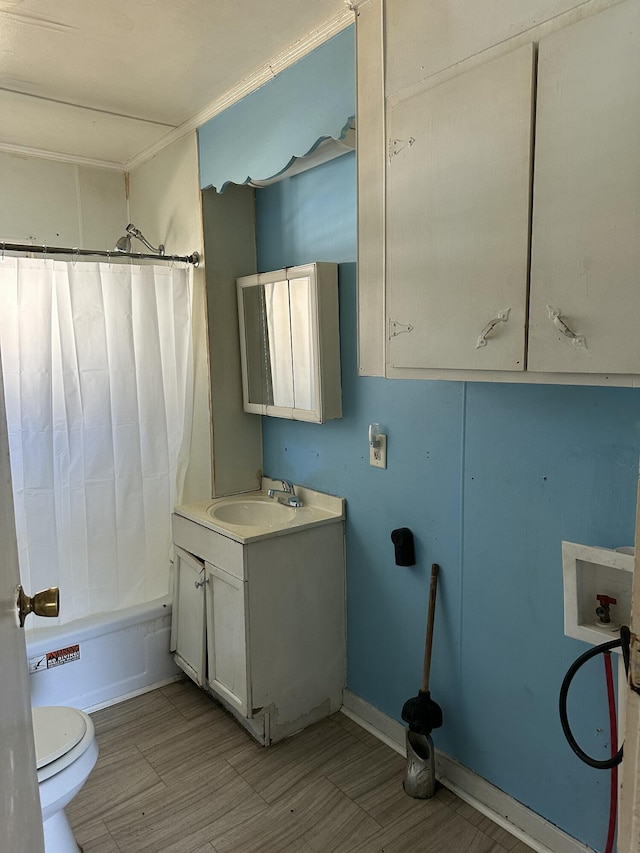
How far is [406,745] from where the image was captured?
210 cm

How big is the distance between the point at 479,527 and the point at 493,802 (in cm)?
85

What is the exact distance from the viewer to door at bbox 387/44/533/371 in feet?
4.10

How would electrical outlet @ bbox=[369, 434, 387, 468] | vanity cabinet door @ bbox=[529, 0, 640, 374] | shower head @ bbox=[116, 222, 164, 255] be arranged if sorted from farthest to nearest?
shower head @ bbox=[116, 222, 164, 255] < electrical outlet @ bbox=[369, 434, 387, 468] < vanity cabinet door @ bbox=[529, 0, 640, 374]

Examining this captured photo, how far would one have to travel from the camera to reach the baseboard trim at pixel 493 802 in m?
1.72

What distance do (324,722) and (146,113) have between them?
2.51 metres

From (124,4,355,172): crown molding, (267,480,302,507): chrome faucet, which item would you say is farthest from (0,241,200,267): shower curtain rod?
(267,480,302,507): chrome faucet

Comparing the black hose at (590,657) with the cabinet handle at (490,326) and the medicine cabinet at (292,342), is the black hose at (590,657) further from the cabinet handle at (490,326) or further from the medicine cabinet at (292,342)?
the medicine cabinet at (292,342)

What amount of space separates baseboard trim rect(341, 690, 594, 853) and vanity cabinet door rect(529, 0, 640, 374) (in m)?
1.37

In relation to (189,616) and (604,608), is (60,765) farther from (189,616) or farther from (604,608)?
(604,608)

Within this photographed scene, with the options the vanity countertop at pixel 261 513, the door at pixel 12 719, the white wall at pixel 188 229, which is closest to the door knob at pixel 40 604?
the door at pixel 12 719

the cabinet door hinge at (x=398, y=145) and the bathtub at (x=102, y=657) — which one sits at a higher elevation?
the cabinet door hinge at (x=398, y=145)

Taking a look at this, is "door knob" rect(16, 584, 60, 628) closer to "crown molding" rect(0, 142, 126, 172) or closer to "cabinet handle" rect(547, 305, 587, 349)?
"cabinet handle" rect(547, 305, 587, 349)

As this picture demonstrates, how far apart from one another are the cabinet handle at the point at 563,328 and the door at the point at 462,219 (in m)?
0.06

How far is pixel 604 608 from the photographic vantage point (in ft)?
4.79
